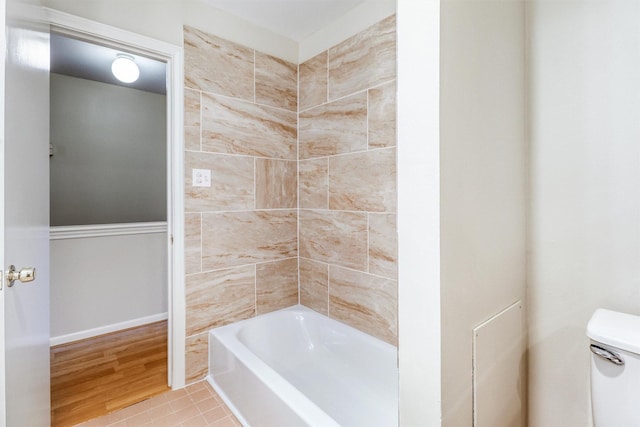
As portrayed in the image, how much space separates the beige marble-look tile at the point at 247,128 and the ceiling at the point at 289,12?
592 millimetres

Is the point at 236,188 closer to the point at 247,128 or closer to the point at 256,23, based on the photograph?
the point at 247,128

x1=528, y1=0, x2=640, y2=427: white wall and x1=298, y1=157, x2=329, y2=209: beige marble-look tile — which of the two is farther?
x1=298, y1=157, x2=329, y2=209: beige marble-look tile

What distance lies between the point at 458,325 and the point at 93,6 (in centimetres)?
228

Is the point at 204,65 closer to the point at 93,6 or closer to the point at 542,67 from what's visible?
the point at 93,6

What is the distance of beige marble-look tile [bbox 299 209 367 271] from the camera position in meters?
1.96

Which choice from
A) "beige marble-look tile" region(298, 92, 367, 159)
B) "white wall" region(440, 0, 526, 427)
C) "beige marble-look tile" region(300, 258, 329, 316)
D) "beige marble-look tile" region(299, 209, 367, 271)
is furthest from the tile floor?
"beige marble-look tile" region(298, 92, 367, 159)

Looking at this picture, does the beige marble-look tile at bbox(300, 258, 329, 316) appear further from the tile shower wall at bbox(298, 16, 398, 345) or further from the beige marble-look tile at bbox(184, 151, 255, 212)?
the beige marble-look tile at bbox(184, 151, 255, 212)

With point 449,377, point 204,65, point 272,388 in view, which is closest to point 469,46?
point 449,377

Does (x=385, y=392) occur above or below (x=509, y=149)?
below

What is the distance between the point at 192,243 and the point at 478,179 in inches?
66.8

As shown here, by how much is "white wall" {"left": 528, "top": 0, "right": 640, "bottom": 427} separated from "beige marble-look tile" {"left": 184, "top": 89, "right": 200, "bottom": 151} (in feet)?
5.81

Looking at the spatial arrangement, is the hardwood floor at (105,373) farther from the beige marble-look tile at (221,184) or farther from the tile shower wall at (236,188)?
the beige marble-look tile at (221,184)

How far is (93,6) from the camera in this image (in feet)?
5.27

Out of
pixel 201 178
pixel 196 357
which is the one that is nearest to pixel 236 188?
pixel 201 178
